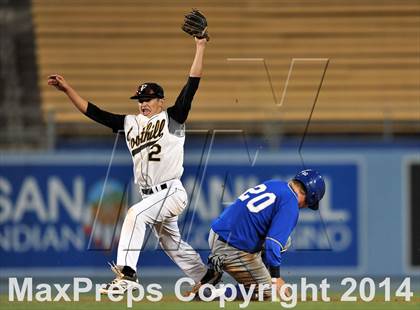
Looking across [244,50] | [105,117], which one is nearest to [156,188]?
[105,117]

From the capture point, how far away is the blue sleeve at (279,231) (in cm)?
766

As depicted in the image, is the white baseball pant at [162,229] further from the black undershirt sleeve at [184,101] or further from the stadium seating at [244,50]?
the stadium seating at [244,50]

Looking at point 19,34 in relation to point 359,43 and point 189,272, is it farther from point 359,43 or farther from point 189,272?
point 189,272

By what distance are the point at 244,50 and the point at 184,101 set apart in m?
6.36

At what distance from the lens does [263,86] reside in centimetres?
1446

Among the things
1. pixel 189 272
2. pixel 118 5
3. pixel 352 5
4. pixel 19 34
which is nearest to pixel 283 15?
pixel 352 5

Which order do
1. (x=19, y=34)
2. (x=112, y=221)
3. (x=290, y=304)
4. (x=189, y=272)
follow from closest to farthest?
(x=290, y=304) → (x=189, y=272) → (x=112, y=221) → (x=19, y=34)

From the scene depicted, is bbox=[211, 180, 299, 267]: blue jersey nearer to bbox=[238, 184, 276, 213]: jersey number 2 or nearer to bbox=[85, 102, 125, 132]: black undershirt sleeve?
bbox=[238, 184, 276, 213]: jersey number 2

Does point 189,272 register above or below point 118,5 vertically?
below

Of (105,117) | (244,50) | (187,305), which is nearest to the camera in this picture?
(187,305)

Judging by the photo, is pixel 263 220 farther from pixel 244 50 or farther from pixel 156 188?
pixel 244 50

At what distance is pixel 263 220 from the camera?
7.95m

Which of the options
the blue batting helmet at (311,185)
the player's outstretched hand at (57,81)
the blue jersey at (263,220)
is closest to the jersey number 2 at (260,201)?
the blue jersey at (263,220)

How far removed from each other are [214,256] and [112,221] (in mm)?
4404
